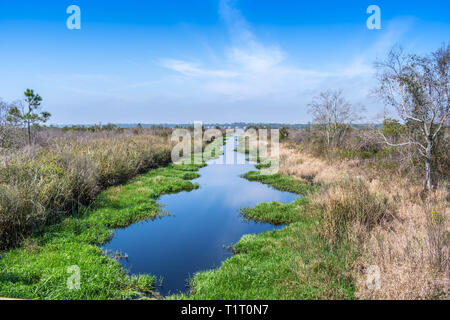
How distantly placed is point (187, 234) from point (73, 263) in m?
3.43

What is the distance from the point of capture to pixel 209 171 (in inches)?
792

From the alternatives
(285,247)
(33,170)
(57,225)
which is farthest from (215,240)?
(33,170)

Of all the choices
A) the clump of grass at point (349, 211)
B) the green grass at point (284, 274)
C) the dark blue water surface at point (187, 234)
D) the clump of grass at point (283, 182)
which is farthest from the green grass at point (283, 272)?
the clump of grass at point (283, 182)

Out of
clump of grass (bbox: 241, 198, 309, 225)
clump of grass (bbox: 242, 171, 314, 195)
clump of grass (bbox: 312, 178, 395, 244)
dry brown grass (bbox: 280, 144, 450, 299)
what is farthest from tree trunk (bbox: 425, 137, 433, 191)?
clump of grass (bbox: 242, 171, 314, 195)

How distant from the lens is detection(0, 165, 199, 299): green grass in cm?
434

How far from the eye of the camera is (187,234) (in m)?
8.05

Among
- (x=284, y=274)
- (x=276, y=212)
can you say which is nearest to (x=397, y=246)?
(x=284, y=274)

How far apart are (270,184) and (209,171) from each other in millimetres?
6450

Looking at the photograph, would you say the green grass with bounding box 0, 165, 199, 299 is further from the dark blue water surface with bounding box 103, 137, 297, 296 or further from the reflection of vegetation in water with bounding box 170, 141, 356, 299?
the reflection of vegetation in water with bounding box 170, 141, 356, 299

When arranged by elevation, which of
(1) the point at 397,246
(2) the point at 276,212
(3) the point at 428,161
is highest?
(3) the point at 428,161

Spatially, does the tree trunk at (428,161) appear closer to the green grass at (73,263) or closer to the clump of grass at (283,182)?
the clump of grass at (283,182)

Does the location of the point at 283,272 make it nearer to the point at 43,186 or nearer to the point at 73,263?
the point at 73,263

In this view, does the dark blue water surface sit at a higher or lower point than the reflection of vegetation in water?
lower

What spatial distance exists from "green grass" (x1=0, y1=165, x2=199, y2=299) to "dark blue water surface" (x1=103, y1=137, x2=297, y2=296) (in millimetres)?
461
